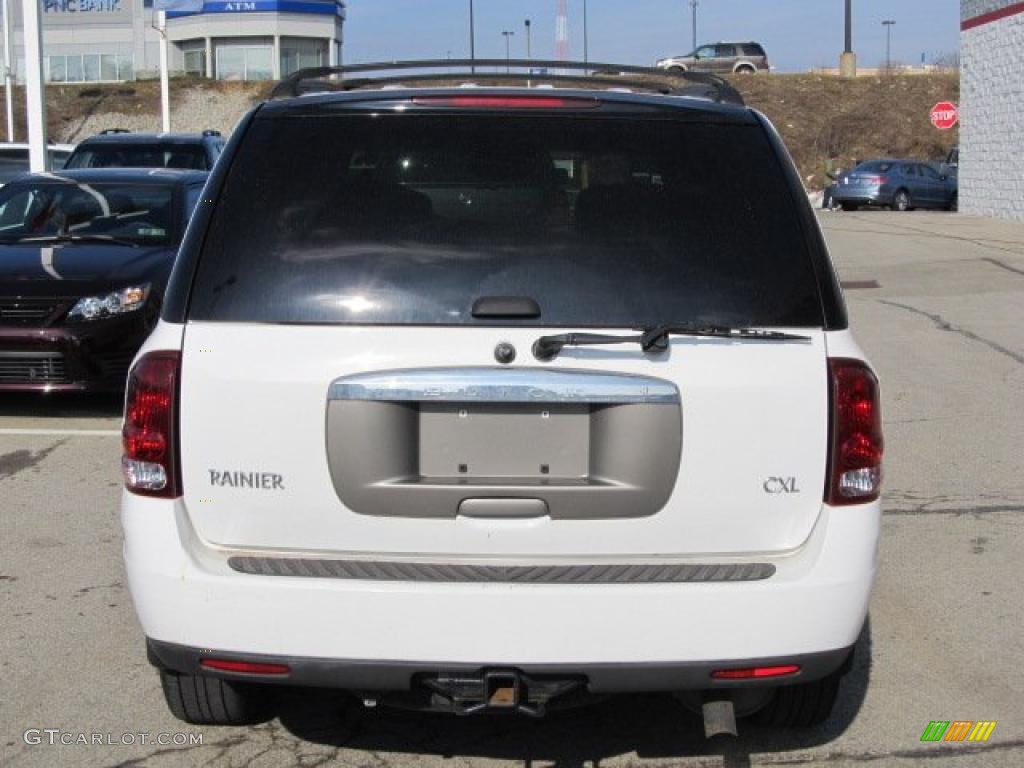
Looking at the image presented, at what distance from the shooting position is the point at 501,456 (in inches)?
131

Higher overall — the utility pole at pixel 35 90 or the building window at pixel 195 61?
the building window at pixel 195 61

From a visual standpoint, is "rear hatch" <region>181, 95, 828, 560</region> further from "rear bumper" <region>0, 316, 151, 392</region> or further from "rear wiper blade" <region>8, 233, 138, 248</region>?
"rear wiper blade" <region>8, 233, 138, 248</region>

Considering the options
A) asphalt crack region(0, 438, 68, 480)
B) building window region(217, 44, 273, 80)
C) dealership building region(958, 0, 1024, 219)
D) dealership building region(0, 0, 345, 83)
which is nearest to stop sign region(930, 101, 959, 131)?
dealership building region(958, 0, 1024, 219)

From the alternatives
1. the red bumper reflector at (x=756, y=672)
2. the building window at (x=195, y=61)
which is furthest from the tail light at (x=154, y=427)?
the building window at (x=195, y=61)

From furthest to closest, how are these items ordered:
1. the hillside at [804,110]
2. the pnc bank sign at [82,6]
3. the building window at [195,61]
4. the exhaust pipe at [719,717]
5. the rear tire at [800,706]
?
the pnc bank sign at [82,6] < the building window at [195,61] < the hillside at [804,110] < the rear tire at [800,706] < the exhaust pipe at [719,717]

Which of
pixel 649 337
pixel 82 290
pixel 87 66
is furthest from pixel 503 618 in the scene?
pixel 87 66

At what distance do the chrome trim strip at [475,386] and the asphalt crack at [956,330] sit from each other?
28.1 feet

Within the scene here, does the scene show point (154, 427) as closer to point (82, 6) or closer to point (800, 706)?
point (800, 706)

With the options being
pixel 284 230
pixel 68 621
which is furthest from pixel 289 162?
pixel 68 621

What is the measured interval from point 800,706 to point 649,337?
141cm

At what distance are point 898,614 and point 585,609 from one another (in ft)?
8.03

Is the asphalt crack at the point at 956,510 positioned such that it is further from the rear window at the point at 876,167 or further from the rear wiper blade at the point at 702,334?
the rear window at the point at 876,167

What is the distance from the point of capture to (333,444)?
3330mm

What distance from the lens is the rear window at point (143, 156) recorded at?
15344mm
